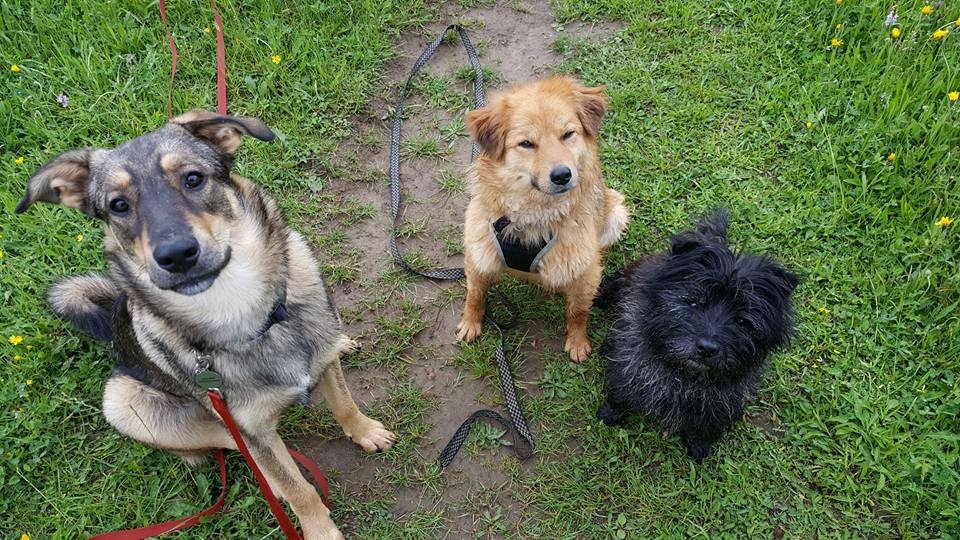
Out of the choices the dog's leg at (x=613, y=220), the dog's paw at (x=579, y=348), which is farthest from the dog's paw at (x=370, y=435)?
the dog's leg at (x=613, y=220)

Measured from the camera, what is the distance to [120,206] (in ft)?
7.96

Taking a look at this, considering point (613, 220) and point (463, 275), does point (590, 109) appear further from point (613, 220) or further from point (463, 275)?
point (463, 275)

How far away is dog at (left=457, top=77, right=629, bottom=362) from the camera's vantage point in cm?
327

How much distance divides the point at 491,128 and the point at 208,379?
6.43 ft

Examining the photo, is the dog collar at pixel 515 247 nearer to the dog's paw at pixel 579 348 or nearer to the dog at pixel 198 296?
the dog's paw at pixel 579 348

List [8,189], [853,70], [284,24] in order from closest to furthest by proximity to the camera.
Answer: [8,189]
[853,70]
[284,24]

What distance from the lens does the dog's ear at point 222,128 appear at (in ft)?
8.16

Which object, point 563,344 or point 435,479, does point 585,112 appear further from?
point 435,479

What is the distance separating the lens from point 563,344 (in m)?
4.09

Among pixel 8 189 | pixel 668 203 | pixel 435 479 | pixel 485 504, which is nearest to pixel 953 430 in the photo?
pixel 668 203

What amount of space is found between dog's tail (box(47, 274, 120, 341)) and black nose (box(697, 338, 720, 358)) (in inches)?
123

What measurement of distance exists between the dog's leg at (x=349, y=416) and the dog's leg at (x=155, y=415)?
1.89 feet

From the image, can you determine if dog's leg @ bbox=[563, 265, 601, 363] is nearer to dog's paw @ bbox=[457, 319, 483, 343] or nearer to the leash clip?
dog's paw @ bbox=[457, 319, 483, 343]

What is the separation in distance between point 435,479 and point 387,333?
1075 mm
